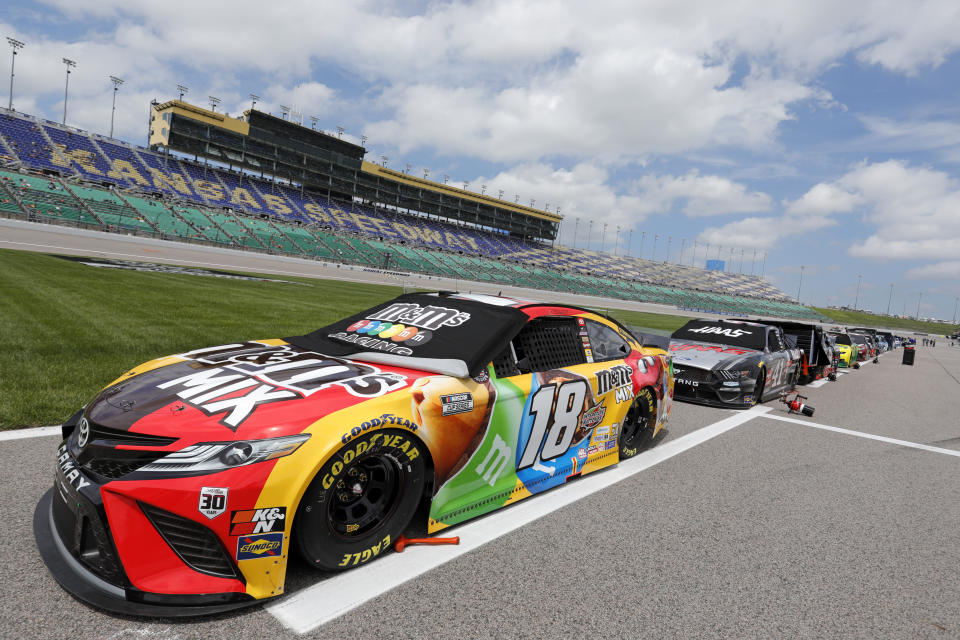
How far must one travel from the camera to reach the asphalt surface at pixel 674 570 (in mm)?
2176

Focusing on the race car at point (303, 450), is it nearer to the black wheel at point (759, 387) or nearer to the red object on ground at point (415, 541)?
the red object on ground at point (415, 541)

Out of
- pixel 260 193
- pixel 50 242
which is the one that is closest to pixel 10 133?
pixel 260 193

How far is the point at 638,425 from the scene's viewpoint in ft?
15.7

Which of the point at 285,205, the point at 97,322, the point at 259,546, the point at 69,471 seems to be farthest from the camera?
the point at 285,205

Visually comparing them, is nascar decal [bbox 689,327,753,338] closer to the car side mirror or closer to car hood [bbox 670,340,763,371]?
car hood [bbox 670,340,763,371]

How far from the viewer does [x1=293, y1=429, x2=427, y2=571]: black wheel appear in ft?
7.49

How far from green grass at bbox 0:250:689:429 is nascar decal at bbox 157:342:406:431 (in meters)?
2.31

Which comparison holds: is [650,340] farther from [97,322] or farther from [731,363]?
[97,322]

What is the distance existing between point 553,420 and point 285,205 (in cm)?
5694

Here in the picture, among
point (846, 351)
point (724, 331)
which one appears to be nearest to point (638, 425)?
point (724, 331)

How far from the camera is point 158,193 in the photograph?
41.4 meters

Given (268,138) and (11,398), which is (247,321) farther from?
(268,138)

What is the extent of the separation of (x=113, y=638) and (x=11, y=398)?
356 cm

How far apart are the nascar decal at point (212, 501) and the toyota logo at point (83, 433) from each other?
0.71m
